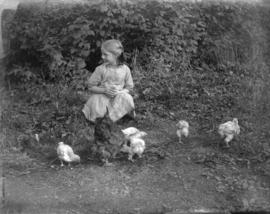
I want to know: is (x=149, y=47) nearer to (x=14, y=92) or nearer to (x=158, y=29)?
(x=158, y=29)

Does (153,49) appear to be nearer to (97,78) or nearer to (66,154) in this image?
(97,78)

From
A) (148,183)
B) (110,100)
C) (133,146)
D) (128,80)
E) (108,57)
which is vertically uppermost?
(108,57)

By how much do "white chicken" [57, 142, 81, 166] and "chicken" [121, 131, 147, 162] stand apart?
45 cm

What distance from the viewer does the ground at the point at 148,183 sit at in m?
4.73

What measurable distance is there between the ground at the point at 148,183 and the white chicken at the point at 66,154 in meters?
0.08

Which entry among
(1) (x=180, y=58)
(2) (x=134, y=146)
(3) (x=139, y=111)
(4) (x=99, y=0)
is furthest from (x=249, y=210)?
(4) (x=99, y=0)

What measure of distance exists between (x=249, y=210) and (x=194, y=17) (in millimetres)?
3833

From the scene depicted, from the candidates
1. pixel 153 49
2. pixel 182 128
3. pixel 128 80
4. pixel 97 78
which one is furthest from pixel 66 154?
pixel 153 49

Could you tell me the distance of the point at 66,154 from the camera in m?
5.34

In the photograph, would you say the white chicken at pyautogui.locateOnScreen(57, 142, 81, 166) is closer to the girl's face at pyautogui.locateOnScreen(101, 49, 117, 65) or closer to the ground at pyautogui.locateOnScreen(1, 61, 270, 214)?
the ground at pyautogui.locateOnScreen(1, 61, 270, 214)

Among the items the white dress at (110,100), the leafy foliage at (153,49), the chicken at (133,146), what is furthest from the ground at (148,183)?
the leafy foliage at (153,49)

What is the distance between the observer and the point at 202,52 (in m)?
8.04

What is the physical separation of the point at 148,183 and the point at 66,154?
31.1 inches

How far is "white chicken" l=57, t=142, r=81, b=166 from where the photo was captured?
532 cm
